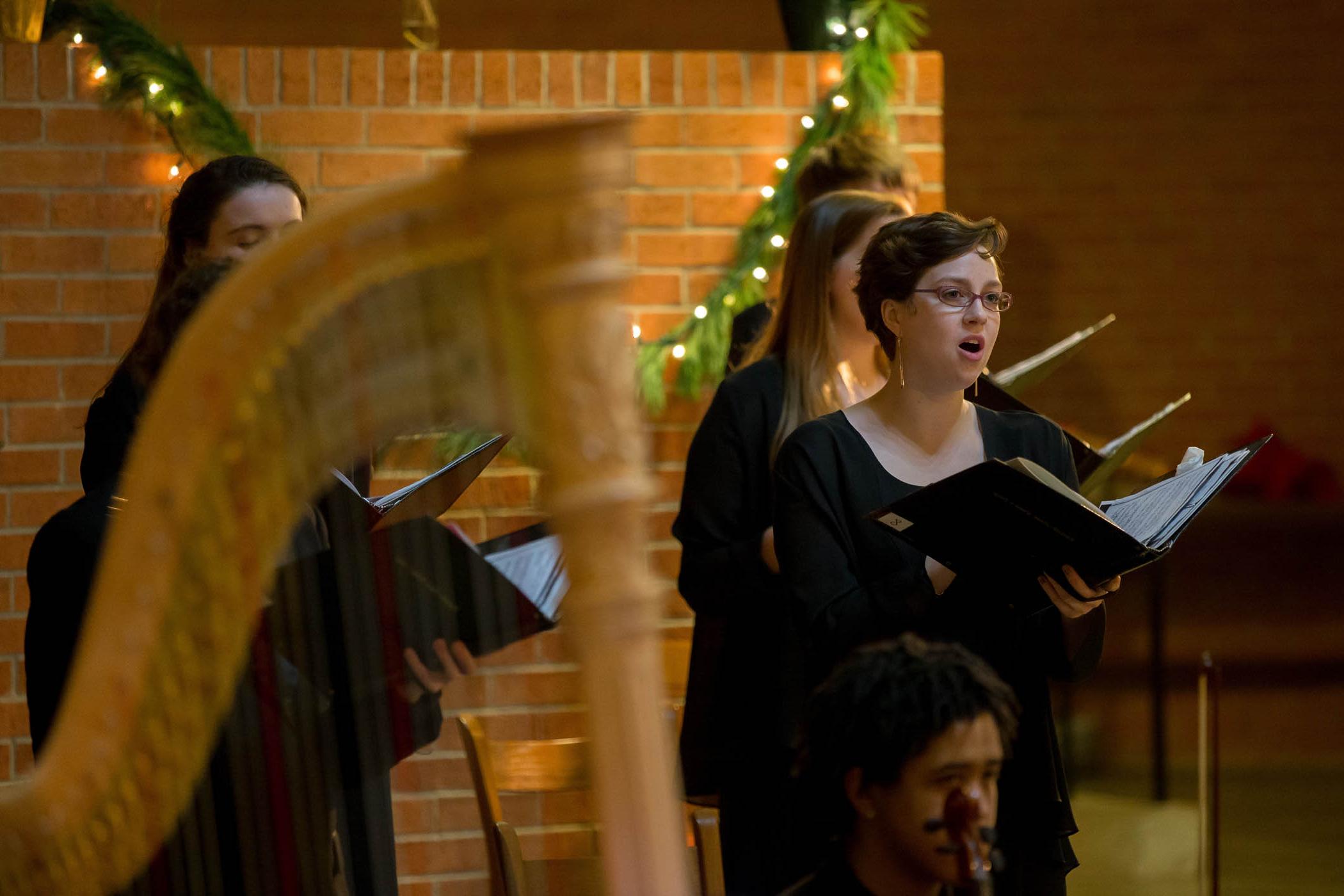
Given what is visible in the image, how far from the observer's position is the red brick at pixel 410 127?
3307mm

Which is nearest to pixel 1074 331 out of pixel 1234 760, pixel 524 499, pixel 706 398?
pixel 1234 760

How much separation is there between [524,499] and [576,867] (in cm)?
116

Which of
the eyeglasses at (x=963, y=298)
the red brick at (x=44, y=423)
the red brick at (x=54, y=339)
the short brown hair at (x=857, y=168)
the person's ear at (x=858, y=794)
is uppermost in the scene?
the short brown hair at (x=857, y=168)

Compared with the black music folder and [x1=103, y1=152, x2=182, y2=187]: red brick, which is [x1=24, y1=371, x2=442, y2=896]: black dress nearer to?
the black music folder

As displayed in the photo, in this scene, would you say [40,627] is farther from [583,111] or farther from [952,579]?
[583,111]

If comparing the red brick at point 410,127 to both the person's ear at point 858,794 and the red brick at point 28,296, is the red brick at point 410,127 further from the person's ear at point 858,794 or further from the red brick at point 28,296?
the person's ear at point 858,794

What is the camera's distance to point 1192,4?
5.66 meters

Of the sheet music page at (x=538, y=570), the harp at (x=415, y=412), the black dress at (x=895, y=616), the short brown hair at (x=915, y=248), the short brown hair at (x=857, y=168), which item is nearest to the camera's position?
the harp at (x=415, y=412)

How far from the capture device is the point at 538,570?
1428 millimetres

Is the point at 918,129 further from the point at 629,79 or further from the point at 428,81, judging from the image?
the point at 428,81

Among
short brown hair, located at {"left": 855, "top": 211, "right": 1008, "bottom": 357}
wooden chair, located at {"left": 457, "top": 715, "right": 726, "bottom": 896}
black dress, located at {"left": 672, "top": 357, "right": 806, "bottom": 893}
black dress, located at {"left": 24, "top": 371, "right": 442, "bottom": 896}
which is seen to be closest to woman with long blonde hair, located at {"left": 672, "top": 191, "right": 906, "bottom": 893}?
black dress, located at {"left": 672, "top": 357, "right": 806, "bottom": 893}

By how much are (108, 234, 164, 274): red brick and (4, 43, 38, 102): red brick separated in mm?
339

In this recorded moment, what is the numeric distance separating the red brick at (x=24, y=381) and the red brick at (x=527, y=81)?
112 cm

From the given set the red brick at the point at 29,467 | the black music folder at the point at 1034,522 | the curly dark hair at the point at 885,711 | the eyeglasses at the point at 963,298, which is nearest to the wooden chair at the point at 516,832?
the curly dark hair at the point at 885,711
